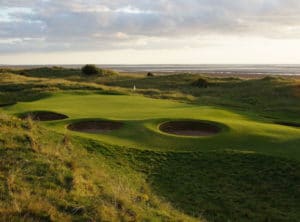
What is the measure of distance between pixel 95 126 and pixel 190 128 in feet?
14.5

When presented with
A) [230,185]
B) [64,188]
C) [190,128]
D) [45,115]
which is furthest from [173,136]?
[64,188]

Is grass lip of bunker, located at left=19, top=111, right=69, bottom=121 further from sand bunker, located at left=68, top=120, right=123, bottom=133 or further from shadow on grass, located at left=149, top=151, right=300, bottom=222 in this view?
shadow on grass, located at left=149, top=151, right=300, bottom=222

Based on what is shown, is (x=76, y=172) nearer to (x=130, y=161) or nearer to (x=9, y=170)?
(x=9, y=170)

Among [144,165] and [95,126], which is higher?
[95,126]

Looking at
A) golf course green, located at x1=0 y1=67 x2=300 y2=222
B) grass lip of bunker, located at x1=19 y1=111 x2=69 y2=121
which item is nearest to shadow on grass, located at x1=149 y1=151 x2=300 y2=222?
golf course green, located at x1=0 y1=67 x2=300 y2=222

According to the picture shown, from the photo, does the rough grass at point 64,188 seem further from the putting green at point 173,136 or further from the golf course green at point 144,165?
the putting green at point 173,136

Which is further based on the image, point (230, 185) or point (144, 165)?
point (144, 165)

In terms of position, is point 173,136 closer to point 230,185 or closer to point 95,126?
point 95,126

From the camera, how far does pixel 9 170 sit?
11.4 m

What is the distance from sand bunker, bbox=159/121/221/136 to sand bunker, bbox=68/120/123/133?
2136 millimetres

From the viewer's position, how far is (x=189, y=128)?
22.3m

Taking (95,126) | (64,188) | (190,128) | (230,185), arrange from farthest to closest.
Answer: (190,128) < (95,126) < (230,185) < (64,188)

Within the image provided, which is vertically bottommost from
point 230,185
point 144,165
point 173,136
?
point 230,185

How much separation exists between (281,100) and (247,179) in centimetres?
2647
